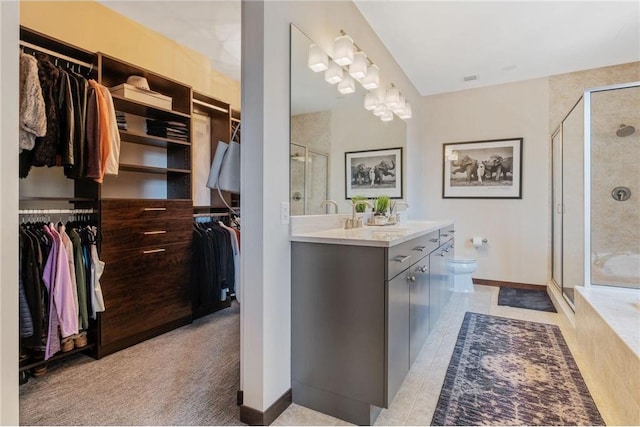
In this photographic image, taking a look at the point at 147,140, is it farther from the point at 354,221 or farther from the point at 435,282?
the point at 435,282

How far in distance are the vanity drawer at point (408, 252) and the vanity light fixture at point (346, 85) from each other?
1.26m

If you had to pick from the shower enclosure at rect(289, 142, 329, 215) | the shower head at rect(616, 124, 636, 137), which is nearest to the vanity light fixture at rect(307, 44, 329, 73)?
the shower enclosure at rect(289, 142, 329, 215)

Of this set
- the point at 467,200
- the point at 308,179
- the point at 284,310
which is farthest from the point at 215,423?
the point at 467,200

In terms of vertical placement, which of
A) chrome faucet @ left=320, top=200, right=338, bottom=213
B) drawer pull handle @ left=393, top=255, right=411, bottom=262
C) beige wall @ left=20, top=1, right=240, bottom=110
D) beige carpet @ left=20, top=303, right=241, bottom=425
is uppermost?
beige wall @ left=20, top=1, right=240, bottom=110

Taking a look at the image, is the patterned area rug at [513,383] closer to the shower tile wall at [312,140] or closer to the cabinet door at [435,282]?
the cabinet door at [435,282]

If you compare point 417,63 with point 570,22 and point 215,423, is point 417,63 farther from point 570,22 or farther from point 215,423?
point 215,423

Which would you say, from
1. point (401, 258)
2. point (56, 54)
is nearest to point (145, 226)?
point (56, 54)

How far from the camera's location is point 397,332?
67.5 inches

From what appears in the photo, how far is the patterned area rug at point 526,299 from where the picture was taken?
3.49 meters

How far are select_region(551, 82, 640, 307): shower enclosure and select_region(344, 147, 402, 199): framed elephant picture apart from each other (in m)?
1.67

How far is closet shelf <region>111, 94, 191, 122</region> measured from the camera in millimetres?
2534

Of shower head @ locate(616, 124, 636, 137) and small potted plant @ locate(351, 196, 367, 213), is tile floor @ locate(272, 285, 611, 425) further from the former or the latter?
shower head @ locate(616, 124, 636, 137)

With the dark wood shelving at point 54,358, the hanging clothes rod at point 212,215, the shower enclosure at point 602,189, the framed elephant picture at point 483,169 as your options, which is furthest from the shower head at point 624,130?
the dark wood shelving at point 54,358

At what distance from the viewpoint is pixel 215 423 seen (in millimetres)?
1626
